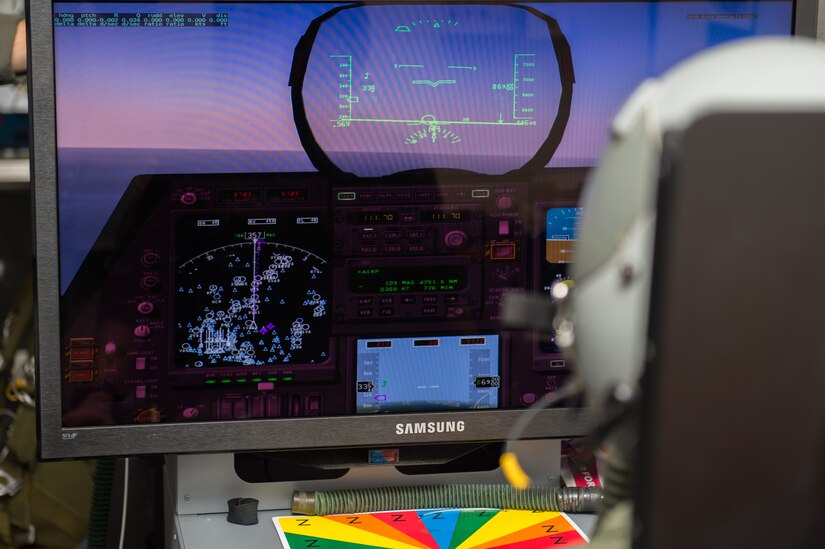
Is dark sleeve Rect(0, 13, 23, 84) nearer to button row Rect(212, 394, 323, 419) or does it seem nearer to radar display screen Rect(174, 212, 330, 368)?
radar display screen Rect(174, 212, 330, 368)

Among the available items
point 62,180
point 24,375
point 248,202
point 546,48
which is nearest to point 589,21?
point 546,48

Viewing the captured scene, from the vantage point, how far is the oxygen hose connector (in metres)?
1.23

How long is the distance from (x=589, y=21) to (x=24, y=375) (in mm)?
1021

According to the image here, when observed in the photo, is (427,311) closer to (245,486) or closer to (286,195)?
(286,195)

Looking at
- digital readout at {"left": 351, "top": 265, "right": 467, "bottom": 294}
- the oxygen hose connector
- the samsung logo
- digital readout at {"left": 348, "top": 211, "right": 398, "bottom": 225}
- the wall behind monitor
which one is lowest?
the oxygen hose connector

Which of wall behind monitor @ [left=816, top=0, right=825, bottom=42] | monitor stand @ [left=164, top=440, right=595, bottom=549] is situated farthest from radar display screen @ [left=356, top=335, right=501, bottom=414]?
wall behind monitor @ [left=816, top=0, right=825, bottom=42]

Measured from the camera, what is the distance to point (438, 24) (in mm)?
1131

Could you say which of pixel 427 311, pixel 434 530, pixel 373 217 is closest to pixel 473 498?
pixel 434 530

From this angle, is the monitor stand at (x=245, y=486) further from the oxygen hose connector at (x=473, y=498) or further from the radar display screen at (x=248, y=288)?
the radar display screen at (x=248, y=288)

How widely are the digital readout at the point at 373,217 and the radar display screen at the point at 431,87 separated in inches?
1.8

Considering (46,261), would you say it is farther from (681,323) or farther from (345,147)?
(681,323)

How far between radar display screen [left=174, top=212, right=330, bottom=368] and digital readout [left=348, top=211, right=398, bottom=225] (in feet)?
0.12

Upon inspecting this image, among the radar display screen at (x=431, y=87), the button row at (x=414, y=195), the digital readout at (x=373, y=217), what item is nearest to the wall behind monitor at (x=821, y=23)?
the radar display screen at (x=431, y=87)

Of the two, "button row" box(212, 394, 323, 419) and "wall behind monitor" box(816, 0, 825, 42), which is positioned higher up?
"wall behind monitor" box(816, 0, 825, 42)
